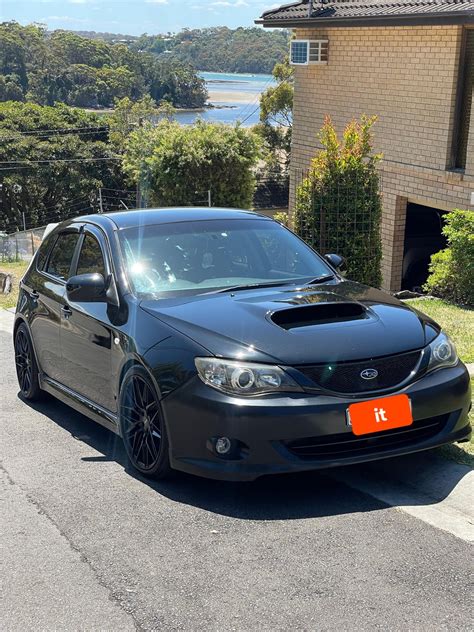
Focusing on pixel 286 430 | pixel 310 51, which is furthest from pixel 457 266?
pixel 310 51

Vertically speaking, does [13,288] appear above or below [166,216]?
below

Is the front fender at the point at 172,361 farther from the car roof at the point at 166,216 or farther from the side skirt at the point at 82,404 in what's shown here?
the car roof at the point at 166,216

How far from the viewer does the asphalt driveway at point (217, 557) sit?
3.57m

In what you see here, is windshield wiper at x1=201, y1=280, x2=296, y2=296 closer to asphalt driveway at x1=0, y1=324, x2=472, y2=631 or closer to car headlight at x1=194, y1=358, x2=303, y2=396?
car headlight at x1=194, y1=358, x2=303, y2=396

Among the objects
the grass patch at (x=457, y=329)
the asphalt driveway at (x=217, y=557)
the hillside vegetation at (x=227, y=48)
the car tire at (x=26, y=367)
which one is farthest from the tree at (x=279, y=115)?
the asphalt driveway at (x=217, y=557)

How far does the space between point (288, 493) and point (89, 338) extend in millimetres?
1763

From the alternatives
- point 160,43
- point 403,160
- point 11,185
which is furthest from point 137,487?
point 160,43

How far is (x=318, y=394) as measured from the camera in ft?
14.7

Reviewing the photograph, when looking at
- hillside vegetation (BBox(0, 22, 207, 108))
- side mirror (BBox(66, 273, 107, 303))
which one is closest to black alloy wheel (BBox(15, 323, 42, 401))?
side mirror (BBox(66, 273, 107, 303))

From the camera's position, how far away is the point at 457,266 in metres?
10.6

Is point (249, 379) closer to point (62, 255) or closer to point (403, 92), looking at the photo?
point (62, 255)

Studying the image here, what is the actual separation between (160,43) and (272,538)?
202 metres

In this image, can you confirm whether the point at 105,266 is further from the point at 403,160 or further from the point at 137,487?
the point at 403,160

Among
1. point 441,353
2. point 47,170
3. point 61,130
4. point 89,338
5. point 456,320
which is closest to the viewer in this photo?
point 441,353
